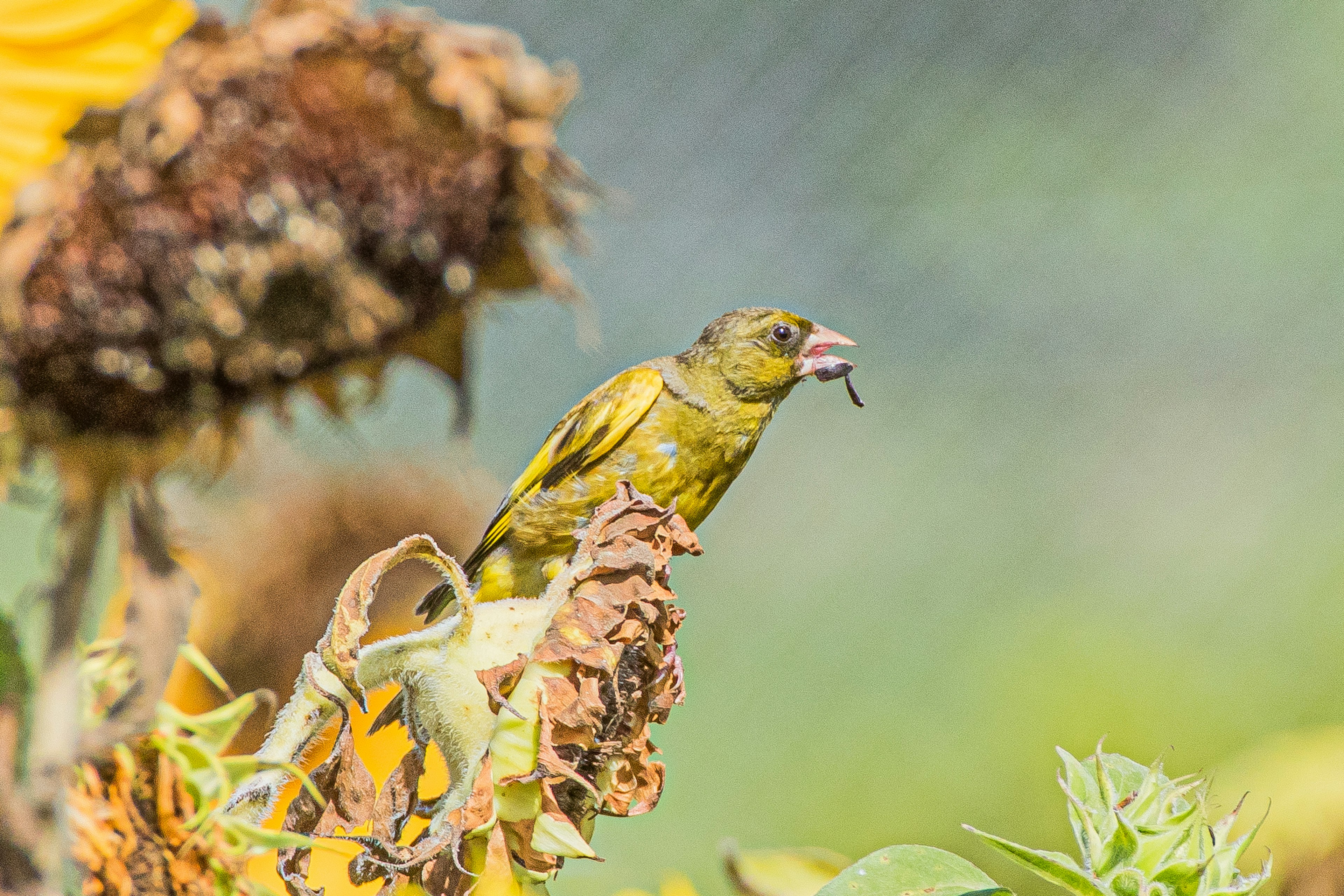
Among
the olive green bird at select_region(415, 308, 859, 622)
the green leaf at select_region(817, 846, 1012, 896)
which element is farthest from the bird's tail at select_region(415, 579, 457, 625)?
the green leaf at select_region(817, 846, 1012, 896)

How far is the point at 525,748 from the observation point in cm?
52

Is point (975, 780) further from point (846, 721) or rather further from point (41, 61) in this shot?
point (41, 61)

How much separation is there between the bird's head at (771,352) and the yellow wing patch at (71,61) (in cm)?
73

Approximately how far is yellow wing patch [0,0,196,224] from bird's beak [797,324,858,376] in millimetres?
781

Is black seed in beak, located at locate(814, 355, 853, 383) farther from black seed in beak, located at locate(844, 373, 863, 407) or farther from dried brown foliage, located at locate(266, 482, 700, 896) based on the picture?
dried brown foliage, located at locate(266, 482, 700, 896)

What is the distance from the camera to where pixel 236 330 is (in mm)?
896

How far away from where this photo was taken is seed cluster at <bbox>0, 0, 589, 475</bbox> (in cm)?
85

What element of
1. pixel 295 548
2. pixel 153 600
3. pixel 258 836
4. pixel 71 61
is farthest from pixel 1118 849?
pixel 295 548

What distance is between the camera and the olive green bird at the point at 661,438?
1257mm

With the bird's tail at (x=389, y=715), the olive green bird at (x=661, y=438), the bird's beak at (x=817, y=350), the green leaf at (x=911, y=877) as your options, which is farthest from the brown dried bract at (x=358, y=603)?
the bird's beak at (x=817, y=350)

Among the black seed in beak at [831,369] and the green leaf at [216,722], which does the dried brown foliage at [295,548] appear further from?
the green leaf at [216,722]

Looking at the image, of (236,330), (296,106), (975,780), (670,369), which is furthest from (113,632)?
(975,780)

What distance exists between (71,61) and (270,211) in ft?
0.62

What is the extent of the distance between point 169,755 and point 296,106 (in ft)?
1.84
